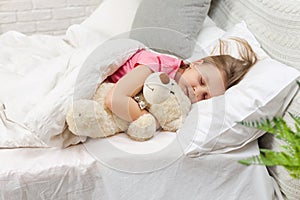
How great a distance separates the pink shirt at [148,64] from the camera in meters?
1.49

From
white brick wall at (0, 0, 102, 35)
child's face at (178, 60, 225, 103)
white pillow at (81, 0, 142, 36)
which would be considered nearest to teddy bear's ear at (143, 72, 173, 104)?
child's face at (178, 60, 225, 103)

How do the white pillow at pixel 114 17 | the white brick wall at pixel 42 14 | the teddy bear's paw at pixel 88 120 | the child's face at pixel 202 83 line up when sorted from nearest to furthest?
the teddy bear's paw at pixel 88 120
the child's face at pixel 202 83
the white pillow at pixel 114 17
the white brick wall at pixel 42 14

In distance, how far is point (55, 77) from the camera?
1488 mm

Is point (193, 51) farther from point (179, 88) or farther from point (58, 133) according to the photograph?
point (58, 133)

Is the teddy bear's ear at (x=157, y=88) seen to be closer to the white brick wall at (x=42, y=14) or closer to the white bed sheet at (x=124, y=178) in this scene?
the white bed sheet at (x=124, y=178)

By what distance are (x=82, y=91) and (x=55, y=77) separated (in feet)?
0.53

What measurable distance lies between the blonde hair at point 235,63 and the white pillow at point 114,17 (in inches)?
22.5

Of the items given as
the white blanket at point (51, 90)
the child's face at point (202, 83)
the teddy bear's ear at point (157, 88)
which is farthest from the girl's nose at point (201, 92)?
the white blanket at point (51, 90)

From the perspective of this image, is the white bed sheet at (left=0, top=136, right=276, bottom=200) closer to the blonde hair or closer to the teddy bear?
the teddy bear

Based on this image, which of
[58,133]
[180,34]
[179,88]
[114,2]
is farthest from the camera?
[114,2]

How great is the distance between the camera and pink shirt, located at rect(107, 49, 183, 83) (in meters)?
1.49

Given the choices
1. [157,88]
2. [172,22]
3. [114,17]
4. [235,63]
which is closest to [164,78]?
[157,88]

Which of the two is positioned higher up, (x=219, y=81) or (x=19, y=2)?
(x=219, y=81)

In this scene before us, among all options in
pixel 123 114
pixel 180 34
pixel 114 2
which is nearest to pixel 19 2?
pixel 114 2
